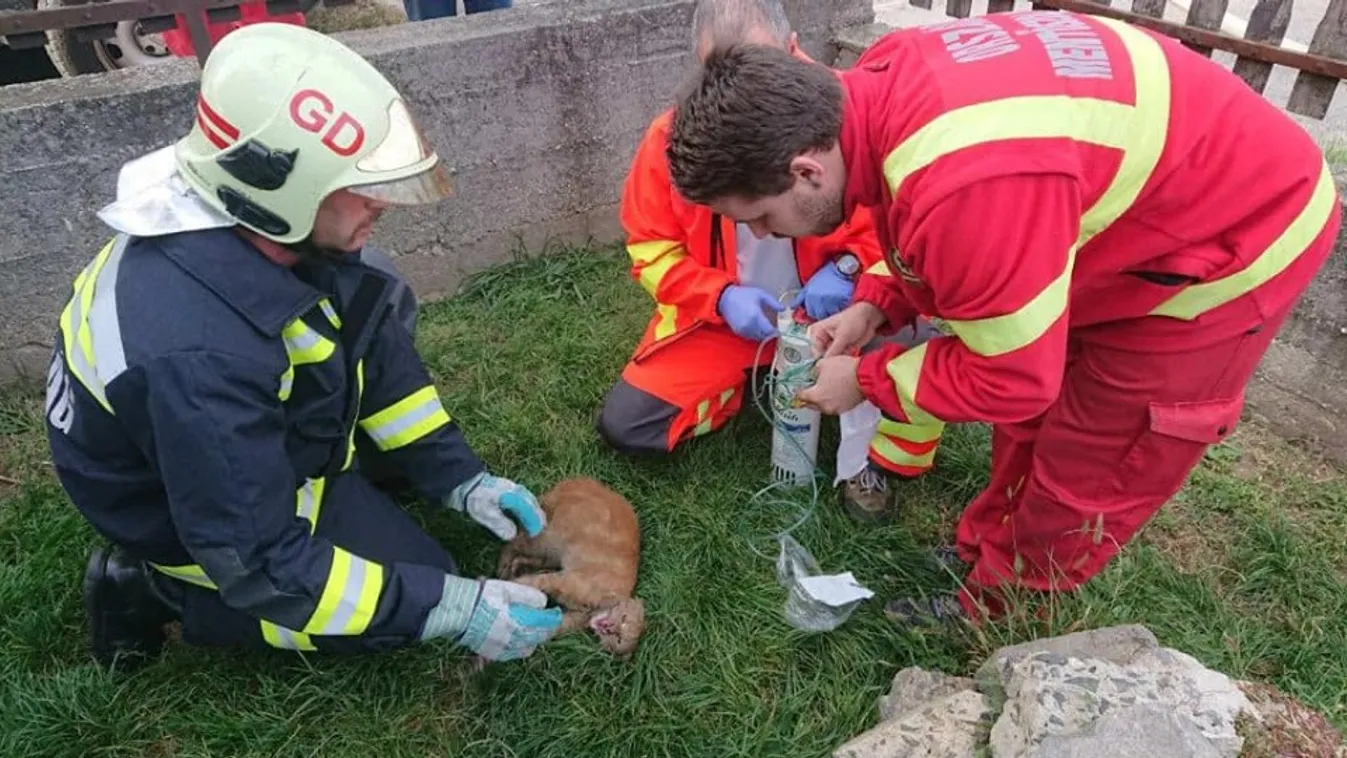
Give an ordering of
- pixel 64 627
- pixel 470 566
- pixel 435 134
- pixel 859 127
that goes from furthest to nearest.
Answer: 1. pixel 435 134
2. pixel 470 566
3. pixel 64 627
4. pixel 859 127

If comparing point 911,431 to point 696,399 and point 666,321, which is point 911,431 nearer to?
point 696,399

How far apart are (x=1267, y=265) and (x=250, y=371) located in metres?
2.10

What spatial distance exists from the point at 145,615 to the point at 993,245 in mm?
2310

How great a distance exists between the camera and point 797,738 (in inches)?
95.4

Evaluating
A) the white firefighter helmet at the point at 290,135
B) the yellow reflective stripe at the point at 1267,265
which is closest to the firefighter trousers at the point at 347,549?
the white firefighter helmet at the point at 290,135

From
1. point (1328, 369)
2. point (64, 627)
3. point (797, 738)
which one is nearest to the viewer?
point (797, 738)

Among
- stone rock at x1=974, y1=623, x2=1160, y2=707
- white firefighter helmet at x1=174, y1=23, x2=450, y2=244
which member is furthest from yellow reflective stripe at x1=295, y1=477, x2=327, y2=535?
stone rock at x1=974, y1=623, x2=1160, y2=707

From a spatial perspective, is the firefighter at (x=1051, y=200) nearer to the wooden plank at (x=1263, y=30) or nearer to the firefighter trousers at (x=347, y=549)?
the firefighter trousers at (x=347, y=549)

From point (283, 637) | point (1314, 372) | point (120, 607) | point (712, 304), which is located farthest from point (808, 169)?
point (1314, 372)

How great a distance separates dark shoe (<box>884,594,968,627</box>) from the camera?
2.67 m

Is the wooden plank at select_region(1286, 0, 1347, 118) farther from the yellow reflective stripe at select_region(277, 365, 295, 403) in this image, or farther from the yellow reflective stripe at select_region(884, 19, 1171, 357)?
the yellow reflective stripe at select_region(277, 365, 295, 403)

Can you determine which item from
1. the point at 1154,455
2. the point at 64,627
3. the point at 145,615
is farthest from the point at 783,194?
the point at 64,627

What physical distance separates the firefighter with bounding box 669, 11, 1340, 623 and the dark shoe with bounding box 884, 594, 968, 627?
0.53 metres

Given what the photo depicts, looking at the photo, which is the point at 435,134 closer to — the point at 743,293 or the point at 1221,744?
the point at 743,293
